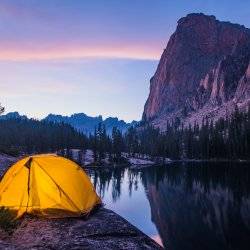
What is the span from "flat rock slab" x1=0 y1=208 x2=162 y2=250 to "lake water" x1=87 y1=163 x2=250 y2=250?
46.9ft

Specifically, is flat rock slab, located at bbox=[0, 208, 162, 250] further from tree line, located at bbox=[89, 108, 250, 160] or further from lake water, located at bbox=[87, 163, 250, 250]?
tree line, located at bbox=[89, 108, 250, 160]

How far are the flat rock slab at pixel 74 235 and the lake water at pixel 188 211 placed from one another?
46.9 feet

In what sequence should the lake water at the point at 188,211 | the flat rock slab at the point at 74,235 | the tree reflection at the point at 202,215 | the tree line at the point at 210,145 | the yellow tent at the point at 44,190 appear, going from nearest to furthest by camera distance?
the flat rock slab at the point at 74,235 → the yellow tent at the point at 44,190 → the tree reflection at the point at 202,215 → the lake water at the point at 188,211 → the tree line at the point at 210,145

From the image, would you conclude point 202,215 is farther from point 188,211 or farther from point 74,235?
point 74,235

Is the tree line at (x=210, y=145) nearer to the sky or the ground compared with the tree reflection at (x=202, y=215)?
nearer to the sky

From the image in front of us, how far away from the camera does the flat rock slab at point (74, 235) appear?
15.1 meters

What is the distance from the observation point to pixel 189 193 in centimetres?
6400

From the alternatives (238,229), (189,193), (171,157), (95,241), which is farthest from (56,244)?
(171,157)

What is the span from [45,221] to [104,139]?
6064 inches

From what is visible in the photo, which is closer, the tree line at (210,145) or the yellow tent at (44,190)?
the yellow tent at (44,190)

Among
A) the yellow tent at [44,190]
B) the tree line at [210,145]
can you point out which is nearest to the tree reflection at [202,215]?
the yellow tent at [44,190]

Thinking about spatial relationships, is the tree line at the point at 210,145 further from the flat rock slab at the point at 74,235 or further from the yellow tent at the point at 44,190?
the flat rock slab at the point at 74,235

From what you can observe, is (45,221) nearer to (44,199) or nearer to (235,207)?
(44,199)

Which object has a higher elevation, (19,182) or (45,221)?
(19,182)
